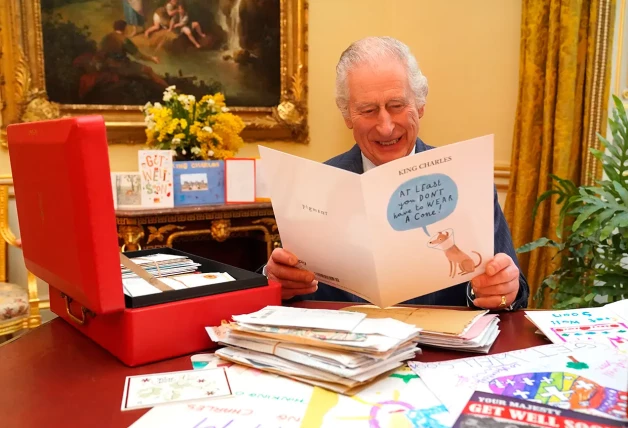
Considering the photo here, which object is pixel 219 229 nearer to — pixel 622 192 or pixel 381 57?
pixel 381 57

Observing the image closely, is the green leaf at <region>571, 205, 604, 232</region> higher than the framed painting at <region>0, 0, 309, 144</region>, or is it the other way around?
the framed painting at <region>0, 0, 309, 144</region>

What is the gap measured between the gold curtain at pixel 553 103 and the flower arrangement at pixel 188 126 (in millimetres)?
1549

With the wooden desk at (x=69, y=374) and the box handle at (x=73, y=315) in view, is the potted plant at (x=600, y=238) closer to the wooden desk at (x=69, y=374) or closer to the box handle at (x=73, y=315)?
the wooden desk at (x=69, y=374)

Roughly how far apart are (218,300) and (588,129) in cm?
223

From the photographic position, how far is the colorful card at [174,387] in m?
0.77

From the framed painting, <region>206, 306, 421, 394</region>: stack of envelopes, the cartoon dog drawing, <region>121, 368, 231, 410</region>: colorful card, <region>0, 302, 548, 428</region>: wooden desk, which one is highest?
the framed painting

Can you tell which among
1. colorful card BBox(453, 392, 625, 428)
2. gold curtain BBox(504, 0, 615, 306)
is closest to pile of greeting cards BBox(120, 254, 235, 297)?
colorful card BBox(453, 392, 625, 428)

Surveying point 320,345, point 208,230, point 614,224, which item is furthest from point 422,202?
point 208,230

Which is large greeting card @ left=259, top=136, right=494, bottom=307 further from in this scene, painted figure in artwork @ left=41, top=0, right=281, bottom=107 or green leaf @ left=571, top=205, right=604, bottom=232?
painted figure in artwork @ left=41, top=0, right=281, bottom=107

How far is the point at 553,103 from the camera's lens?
2654 millimetres

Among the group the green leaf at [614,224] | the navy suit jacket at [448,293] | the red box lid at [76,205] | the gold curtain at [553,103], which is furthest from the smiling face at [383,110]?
the gold curtain at [553,103]

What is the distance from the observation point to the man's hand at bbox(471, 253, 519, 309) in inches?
44.9

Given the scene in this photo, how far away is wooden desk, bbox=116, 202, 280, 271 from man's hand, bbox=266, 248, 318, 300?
150 cm

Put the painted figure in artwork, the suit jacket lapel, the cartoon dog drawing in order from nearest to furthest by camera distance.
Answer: the cartoon dog drawing, the suit jacket lapel, the painted figure in artwork
